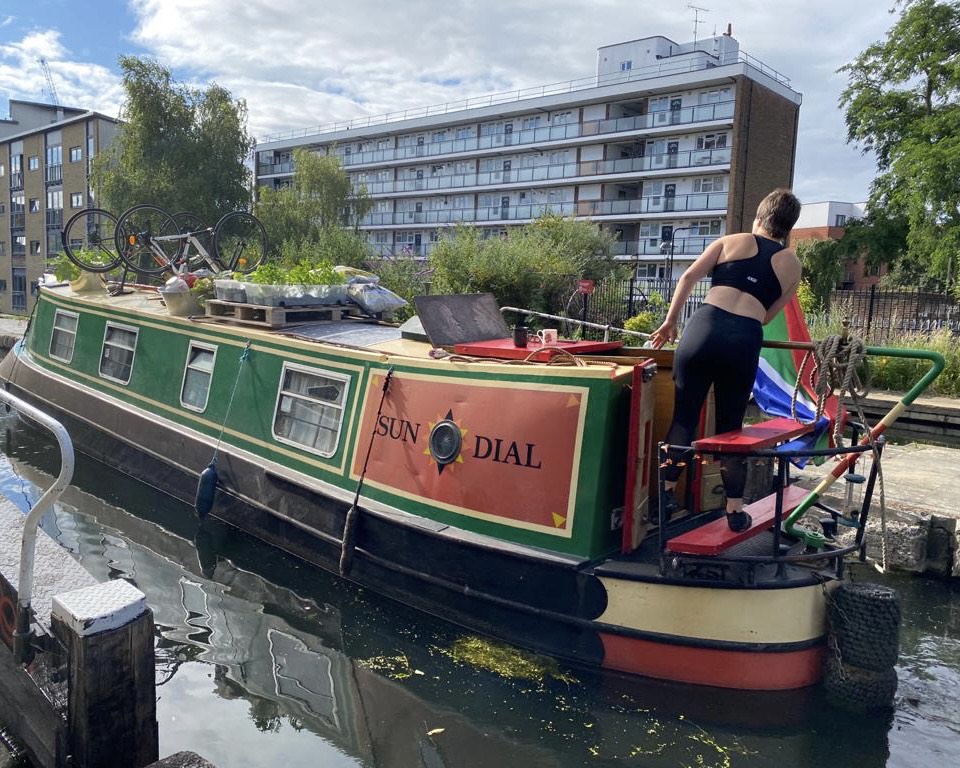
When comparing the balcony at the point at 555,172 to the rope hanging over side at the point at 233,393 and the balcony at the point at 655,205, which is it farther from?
the rope hanging over side at the point at 233,393

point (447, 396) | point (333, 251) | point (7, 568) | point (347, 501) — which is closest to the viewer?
point (7, 568)

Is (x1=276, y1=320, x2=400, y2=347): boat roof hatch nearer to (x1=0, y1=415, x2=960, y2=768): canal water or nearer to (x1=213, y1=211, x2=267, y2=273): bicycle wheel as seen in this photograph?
(x1=213, y1=211, x2=267, y2=273): bicycle wheel

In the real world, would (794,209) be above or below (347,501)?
above

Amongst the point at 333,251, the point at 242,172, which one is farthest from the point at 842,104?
the point at 242,172

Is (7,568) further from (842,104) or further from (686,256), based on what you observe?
(686,256)

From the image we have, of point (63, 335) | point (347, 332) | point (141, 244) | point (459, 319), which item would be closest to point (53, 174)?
point (63, 335)

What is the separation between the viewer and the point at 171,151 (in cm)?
2791

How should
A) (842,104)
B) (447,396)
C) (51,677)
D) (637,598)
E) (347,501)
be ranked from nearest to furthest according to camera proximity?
(51,677) → (637,598) → (447,396) → (347,501) → (842,104)

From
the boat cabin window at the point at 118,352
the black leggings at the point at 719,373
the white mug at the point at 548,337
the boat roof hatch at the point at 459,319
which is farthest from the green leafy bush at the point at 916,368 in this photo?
the boat cabin window at the point at 118,352

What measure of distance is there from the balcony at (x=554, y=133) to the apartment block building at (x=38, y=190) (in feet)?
51.2

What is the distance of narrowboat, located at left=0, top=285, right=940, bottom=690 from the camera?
4301 mm

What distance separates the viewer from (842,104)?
25281 mm

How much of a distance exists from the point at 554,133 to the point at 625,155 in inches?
163

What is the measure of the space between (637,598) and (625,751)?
0.80m
